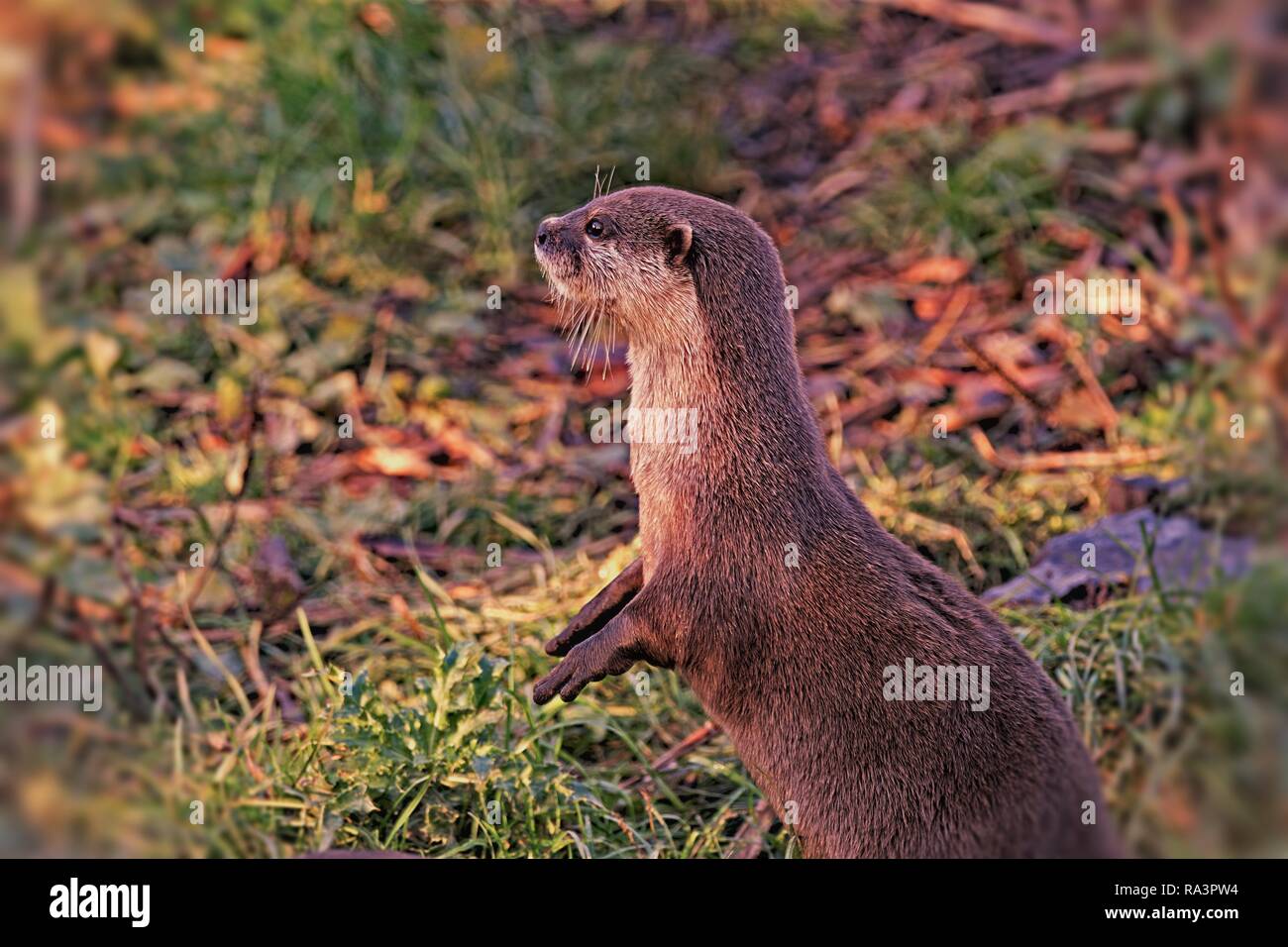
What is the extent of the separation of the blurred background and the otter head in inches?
33.5

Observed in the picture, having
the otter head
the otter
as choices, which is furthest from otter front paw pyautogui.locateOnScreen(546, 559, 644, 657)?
the otter head

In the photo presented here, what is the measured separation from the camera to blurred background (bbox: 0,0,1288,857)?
3332 millimetres

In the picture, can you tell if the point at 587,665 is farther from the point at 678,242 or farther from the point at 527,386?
the point at 527,386

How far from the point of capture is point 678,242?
315cm

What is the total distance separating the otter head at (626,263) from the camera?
3.15 meters

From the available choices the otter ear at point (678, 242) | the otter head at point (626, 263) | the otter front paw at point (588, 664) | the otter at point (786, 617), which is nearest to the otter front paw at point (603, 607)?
the otter at point (786, 617)

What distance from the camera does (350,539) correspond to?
14.4ft

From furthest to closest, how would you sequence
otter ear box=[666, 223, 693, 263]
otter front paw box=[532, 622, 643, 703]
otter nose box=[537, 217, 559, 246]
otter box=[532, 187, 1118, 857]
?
1. otter nose box=[537, 217, 559, 246]
2. otter ear box=[666, 223, 693, 263]
3. otter front paw box=[532, 622, 643, 703]
4. otter box=[532, 187, 1118, 857]

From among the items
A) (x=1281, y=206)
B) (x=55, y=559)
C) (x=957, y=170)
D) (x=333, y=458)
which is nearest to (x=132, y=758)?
(x=55, y=559)

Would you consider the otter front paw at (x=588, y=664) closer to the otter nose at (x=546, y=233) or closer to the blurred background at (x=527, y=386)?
the blurred background at (x=527, y=386)

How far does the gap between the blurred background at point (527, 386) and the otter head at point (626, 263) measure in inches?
33.5

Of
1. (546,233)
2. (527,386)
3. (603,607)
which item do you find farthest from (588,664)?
(527,386)

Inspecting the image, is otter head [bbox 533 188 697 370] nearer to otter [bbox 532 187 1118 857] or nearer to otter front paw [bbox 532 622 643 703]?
otter [bbox 532 187 1118 857]

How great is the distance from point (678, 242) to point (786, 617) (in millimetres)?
825
